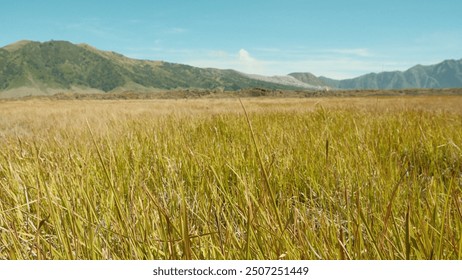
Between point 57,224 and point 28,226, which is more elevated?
point 57,224

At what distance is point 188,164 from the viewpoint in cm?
251

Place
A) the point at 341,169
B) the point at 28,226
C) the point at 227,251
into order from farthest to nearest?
the point at 341,169, the point at 28,226, the point at 227,251

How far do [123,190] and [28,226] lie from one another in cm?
61
